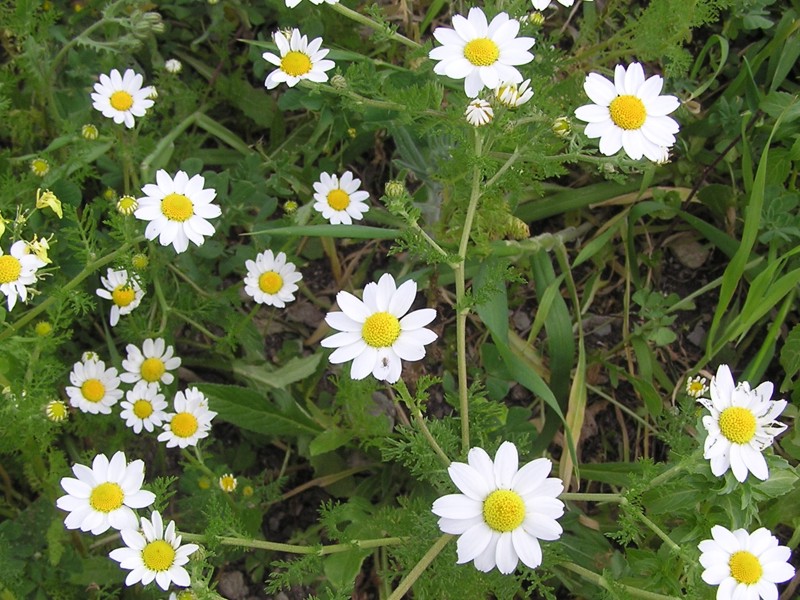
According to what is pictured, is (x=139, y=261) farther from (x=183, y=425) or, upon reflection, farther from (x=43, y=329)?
(x=183, y=425)

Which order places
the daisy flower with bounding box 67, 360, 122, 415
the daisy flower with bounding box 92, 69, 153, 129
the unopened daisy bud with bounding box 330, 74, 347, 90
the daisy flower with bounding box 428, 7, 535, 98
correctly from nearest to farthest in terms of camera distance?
the daisy flower with bounding box 428, 7, 535, 98 < the unopened daisy bud with bounding box 330, 74, 347, 90 < the daisy flower with bounding box 67, 360, 122, 415 < the daisy flower with bounding box 92, 69, 153, 129

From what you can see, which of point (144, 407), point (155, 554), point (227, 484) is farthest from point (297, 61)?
point (155, 554)

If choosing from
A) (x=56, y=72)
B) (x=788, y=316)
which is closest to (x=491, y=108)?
(x=788, y=316)

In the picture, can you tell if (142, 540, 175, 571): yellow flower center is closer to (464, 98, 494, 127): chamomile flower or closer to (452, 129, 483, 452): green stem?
(452, 129, 483, 452): green stem

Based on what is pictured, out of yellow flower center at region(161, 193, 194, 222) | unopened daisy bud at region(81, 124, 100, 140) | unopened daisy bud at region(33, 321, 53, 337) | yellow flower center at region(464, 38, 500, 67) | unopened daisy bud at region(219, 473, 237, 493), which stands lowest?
unopened daisy bud at region(219, 473, 237, 493)

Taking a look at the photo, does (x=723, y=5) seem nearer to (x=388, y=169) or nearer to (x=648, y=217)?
(x=648, y=217)

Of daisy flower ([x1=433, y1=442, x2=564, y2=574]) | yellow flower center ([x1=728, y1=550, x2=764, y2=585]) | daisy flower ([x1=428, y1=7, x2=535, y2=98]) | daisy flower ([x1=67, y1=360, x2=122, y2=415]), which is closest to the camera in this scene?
daisy flower ([x1=433, y1=442, x2=564, y2=574])

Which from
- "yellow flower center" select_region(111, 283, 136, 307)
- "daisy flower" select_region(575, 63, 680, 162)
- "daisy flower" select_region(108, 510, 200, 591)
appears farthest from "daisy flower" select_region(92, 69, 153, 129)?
"daisy flower" select_region(575, 63, 680, 162)
